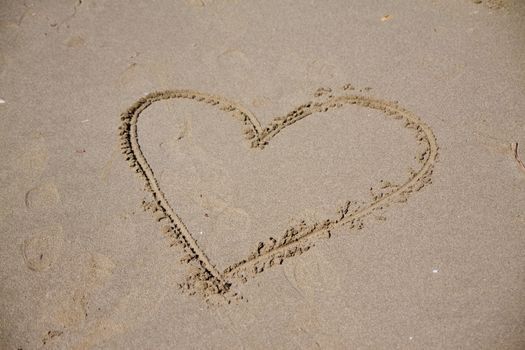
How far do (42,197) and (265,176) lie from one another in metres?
1.34

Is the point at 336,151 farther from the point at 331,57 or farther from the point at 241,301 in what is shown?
the point at 241,301

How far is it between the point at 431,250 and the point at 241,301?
104 centimetres

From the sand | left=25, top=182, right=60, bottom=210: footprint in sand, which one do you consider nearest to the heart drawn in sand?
the sand

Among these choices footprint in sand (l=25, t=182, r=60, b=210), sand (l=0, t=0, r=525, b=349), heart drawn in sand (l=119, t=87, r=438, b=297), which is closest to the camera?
sand (l=0, t=0, r=525, b=349)

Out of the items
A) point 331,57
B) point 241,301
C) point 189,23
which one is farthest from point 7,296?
point 331,57

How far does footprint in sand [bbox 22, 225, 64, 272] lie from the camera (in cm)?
238

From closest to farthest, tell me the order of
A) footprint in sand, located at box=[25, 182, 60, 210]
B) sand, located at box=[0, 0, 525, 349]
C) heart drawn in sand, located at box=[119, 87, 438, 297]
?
sand, located at box=[0, 0, 525, 349], heart drawn in sand, located at box=[119, 87, 438, 297], footprint in sand, located at box=[25, 182, 60, 210]

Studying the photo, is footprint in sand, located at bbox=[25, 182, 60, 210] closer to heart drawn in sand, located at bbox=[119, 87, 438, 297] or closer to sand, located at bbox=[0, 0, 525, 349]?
sand, located at bbox=[0, 0, 525, 349]

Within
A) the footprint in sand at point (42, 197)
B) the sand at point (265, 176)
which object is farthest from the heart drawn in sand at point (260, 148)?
the footprint in sand at point (42, 197)

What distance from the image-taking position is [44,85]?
3066 mm

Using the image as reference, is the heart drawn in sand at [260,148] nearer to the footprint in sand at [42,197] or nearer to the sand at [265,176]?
the sand at [265,176]

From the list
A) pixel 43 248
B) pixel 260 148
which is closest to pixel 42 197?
pixel 43 248

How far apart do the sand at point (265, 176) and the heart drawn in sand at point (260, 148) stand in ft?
0.04

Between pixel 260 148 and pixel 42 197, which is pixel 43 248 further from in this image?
pixel 260 148
